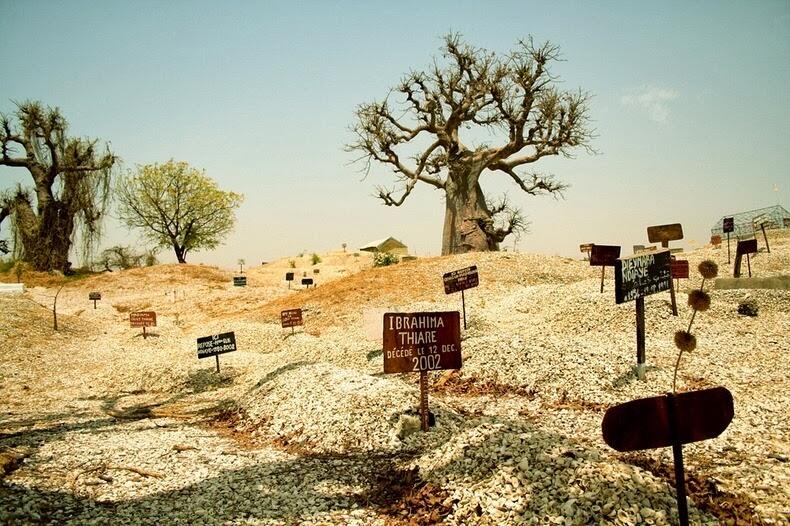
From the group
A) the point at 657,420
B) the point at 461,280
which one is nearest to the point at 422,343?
the point at 657,420

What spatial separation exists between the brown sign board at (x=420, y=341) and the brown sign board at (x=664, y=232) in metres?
7.45

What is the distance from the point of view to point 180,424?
8383 mm

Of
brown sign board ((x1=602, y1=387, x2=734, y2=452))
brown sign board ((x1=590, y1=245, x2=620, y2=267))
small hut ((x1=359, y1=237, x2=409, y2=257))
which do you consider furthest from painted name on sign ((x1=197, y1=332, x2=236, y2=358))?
small hut ((x1=359, y1=237, x2=409, y2=257))

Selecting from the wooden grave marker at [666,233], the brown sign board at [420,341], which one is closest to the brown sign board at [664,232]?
the wooden grave marker at [666,233]

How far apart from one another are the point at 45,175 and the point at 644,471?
40810 millimetres

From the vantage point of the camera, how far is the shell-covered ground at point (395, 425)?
4.30 metres

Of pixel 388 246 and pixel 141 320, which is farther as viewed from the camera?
pixel 388 246

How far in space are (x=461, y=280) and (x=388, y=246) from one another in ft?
124

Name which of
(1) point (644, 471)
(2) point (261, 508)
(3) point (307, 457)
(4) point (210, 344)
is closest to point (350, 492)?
(2) point (261, 508)

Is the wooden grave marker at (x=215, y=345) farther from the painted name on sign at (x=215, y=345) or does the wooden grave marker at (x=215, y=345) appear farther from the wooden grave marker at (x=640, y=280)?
the wooden grave marker at (x=640, y=280)

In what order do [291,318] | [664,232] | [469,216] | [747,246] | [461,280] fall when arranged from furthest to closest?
[469,216]
[291,318]
[747,246]
[461,280]
[664,232]

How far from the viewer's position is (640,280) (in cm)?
809

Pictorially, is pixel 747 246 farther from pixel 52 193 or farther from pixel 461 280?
pixel 52 193

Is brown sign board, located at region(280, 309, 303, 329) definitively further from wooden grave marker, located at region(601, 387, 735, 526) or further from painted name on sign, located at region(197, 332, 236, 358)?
wooden grave marker, located at region(601, 387, 735, 526)
